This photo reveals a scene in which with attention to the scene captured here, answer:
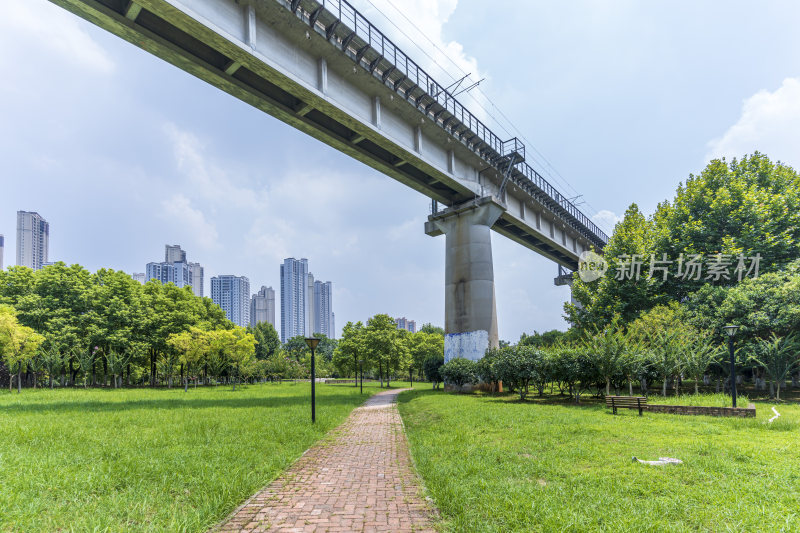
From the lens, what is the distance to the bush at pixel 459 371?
993 inches

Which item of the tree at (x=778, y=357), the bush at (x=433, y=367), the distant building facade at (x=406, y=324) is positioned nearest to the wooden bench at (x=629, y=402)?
the tree at (x=778, y=357)

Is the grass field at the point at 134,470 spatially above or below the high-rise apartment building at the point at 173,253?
below

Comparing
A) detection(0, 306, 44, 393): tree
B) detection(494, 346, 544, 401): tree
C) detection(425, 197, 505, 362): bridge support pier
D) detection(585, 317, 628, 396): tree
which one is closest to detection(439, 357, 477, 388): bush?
detection(425, 197, 505, 362): bridge support pier

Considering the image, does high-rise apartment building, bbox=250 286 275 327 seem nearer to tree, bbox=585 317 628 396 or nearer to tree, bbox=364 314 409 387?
tree, bbox=364 314 409 387

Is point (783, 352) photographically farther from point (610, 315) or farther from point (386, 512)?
point (386, 512)

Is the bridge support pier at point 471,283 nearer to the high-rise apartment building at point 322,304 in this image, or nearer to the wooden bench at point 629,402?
the wooden bench at point 629,402

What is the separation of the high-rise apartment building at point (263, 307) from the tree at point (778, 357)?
113862 mm

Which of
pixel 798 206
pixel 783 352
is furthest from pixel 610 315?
pixel 798 206

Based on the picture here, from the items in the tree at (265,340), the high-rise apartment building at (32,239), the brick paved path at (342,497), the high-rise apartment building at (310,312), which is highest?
the high-rise apartment building at (32,239)

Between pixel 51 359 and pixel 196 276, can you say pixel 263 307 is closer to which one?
pixel 196 276

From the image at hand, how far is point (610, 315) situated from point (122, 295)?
1666 inches

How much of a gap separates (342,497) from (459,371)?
20.5 m

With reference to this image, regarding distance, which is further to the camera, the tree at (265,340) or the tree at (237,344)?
the tree at (265,340)

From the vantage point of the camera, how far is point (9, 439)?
876 cm
